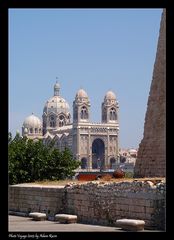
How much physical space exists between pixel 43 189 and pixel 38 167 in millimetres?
6588

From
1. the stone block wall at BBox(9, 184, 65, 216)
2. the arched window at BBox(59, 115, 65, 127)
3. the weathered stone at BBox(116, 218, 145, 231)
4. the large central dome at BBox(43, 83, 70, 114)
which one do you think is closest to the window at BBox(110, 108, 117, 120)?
the large central dome at BBox(43, 83, 70, 114)

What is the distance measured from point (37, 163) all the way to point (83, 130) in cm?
12098

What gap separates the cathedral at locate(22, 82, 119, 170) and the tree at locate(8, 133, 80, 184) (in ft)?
375

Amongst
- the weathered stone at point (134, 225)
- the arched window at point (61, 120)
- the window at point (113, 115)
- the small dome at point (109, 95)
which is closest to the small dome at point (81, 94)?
the small dome at point (109, 95)

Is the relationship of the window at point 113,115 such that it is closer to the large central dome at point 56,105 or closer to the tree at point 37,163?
the large central dome at point 56,105

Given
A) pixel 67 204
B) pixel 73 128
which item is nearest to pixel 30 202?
pixel 67 204

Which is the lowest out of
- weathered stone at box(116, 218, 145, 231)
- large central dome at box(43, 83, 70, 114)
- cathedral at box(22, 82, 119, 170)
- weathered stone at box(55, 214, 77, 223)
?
weathered stone at box(55, 214, 77, 223)

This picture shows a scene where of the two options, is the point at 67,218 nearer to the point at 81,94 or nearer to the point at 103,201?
the point at 103,201

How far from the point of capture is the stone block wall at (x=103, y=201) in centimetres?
1244

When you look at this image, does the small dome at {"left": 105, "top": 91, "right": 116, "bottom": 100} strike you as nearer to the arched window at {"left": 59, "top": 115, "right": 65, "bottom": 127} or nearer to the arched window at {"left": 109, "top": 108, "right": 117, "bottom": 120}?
the arched window at {"left": 109, "top": 108, "right": 117, "bottom": 120}

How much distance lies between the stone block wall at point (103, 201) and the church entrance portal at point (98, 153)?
13113 centimetres

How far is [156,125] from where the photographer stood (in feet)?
64.5

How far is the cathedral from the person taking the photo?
146m
